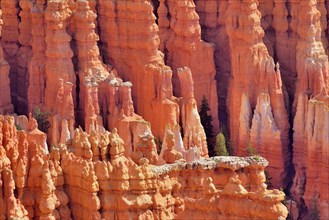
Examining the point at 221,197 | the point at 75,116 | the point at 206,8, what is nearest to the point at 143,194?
the point at 221,197

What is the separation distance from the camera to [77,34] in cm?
5381

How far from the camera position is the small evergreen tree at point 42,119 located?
52.5 m

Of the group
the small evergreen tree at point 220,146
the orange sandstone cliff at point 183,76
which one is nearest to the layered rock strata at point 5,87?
the orange sandstone cliff at point 183,76

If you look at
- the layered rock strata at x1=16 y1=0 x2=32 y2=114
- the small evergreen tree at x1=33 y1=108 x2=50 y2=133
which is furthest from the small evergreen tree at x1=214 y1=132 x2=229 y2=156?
the layered rock strata at x1=16 y1=0 x2=32 y2=114

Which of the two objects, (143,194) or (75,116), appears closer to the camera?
(143,194)

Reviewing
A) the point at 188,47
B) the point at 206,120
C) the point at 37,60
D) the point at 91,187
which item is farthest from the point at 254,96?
the point at 91,187

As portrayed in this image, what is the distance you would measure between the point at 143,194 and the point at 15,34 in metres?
19.5

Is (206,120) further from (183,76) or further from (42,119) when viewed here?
(42,119)

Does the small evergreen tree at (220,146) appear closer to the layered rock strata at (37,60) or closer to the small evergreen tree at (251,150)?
the small evergreen tree at (251,150)

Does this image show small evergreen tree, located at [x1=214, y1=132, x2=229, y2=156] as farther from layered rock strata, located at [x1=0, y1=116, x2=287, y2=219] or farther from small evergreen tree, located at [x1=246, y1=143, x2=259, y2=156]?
layered rock strata, located at [x1=0, y1=116, x2=287, y2=219]

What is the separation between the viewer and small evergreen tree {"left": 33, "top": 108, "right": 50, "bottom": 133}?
52469mm

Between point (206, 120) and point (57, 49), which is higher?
point (57, 49)

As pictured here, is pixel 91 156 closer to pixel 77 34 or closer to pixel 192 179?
pixel 192 179

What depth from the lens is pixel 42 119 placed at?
52.8 m
